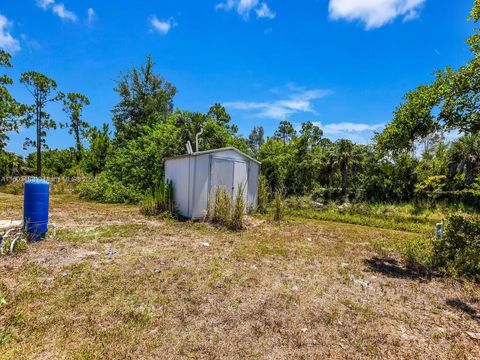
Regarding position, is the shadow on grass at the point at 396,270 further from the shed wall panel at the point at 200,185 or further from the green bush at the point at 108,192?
the green bush at the point at 108,192

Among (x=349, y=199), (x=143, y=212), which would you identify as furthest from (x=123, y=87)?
(x=349, y=199)

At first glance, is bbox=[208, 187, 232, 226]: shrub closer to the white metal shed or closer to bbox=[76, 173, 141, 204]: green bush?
the white metal shed

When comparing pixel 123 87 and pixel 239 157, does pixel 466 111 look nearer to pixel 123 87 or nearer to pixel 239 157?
pixel 239 157

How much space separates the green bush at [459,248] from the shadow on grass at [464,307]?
3.29 ft

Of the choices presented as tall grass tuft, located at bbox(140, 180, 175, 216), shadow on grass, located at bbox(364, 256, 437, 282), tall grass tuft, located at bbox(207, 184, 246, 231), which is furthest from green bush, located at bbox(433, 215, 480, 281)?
tall grass tuft, located at bbox(140, 180, 175, 216)

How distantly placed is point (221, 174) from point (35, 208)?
5183 millimetres

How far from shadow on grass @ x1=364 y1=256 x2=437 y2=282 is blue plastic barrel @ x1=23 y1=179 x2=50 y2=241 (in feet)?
20.9

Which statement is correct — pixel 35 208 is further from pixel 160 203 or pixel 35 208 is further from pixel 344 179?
pixel 344 179

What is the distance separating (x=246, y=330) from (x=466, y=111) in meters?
4.83

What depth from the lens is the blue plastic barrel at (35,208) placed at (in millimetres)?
5312

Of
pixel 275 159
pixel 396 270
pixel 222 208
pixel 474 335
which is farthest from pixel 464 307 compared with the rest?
pixel 275 159

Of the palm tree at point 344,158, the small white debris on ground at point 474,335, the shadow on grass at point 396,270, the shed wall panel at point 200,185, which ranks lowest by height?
the small white debris on ground at point 474,335

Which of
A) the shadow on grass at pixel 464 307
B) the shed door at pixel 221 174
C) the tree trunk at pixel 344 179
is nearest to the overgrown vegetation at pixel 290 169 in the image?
the tree trunk at pixel 344 179

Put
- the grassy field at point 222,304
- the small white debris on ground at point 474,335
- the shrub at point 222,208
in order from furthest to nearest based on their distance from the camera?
the shrub at point 222,208 < the small white debris on ground at point 474,335 < the grassy field at point 222,304
